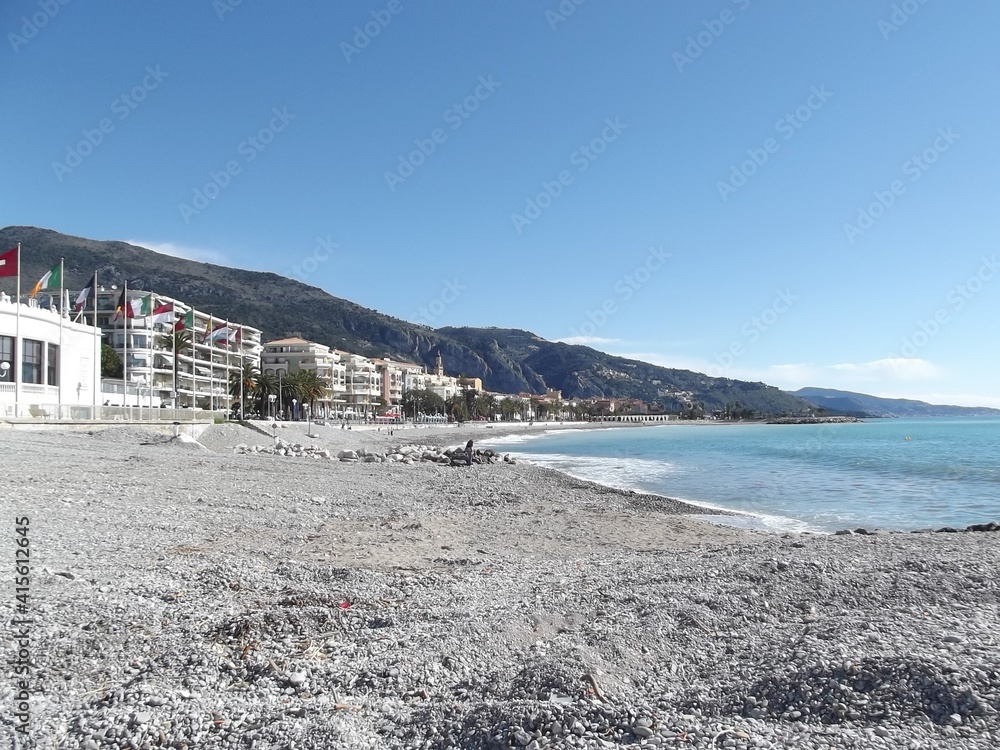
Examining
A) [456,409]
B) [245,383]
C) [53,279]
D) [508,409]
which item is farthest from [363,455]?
[508,409]

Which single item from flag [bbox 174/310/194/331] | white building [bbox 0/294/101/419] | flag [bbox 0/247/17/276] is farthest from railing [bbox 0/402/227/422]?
flag [bbox 174/310/194/331]

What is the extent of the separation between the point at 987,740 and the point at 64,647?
684cm

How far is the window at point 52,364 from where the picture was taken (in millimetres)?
38531

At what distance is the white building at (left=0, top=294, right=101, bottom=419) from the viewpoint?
110ft

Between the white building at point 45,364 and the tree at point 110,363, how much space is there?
2918 centimetres

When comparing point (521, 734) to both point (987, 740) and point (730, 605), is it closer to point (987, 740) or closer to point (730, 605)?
point (987, 740)

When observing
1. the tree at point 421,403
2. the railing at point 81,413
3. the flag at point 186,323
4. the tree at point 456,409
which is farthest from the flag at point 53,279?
the tree at point 456,409

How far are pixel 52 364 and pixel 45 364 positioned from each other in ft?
3.62

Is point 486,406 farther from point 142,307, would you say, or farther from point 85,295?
point 85,295

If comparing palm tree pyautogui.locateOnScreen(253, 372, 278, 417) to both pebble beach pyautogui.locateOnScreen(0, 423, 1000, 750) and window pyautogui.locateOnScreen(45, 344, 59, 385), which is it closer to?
window pyautogui.locateOnScreen(45, 344, 59, 385)

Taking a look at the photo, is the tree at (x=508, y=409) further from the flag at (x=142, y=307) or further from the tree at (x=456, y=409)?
the flag at (x=142, y=307)

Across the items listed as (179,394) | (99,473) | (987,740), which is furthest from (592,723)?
(179,394)

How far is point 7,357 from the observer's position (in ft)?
116

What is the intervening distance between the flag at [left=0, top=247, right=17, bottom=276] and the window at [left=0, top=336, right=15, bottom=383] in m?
7.53
